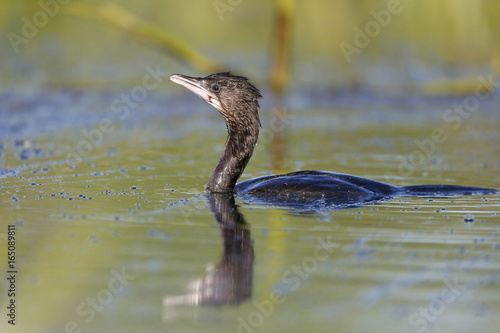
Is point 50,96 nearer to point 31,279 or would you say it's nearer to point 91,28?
point 91,28

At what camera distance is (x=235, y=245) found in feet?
20.8

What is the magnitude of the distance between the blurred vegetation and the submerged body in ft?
23.8

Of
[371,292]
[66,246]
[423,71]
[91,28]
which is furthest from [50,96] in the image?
[371,292]

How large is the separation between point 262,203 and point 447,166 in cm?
358

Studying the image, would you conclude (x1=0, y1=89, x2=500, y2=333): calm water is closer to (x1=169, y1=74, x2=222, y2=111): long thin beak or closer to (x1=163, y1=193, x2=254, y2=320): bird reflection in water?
(x1=163, y1=193, x2=254, y2=320): bird reflection in water

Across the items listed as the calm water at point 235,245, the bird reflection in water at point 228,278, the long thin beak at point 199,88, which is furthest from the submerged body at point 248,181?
the bird reflection in water at point 228,278

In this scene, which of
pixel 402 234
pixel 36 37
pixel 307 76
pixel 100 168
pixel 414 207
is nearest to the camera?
pixel 402 234

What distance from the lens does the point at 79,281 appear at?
5.44m

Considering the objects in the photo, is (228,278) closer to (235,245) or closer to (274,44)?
(235,245)

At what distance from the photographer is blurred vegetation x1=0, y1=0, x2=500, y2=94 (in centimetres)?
1670

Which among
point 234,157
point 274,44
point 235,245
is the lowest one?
point 235,245

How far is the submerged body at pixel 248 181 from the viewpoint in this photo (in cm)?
825


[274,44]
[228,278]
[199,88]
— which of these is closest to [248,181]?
[199,88]

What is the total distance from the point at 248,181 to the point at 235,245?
2.58 meters
